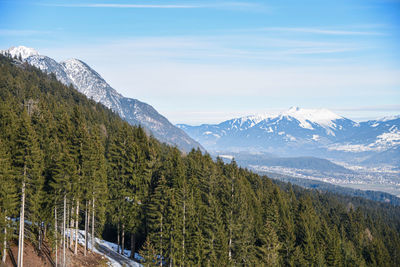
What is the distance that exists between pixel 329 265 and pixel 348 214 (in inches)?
1729

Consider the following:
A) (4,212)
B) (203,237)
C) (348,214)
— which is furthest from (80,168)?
(348,214)

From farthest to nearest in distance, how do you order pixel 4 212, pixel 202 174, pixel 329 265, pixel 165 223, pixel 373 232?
pixel 373 232 → pixel 329 265 → pixel 202 174 → pixel 165 223 → pixel 4 212

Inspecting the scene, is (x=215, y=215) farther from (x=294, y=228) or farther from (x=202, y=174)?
(x=294, y=228)

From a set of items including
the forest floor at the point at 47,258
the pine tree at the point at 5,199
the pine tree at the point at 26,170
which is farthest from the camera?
the forest floor at the point at 47,258

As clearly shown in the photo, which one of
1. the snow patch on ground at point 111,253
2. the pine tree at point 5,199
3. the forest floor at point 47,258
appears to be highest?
the pine tree at point 5,199

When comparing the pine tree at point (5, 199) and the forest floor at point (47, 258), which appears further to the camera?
the forest floor at point (47, 258)

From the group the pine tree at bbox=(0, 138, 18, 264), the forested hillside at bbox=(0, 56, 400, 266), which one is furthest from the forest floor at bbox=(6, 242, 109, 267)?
the pine tree at bbox=(0, 138, 18, 264)

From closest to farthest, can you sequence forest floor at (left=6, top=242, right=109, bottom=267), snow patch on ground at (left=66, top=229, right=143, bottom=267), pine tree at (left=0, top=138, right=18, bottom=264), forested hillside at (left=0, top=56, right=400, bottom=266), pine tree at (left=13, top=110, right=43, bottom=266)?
pine tree at (left=0, top=138, right=18, bottom=264)
pine tree at (left=13, top=110, right=43, bottom=266)
forested hillside at (left=0, top=56, right=400, bottom=266)
forest floor at (left=6, top=242, right=109, bottom=267)
snow patch on ground at (left=66, top=229, right=143, bottom=267)

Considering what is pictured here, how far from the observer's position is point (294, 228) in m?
59.8

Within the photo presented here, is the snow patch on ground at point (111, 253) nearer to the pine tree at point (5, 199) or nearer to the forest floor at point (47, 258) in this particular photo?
the forest floor at point (47, 258)

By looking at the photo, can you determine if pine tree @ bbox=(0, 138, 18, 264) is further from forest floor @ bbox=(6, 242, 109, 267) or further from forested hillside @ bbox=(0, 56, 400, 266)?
forest floor @ bbox=(6, 242, 109, 267)

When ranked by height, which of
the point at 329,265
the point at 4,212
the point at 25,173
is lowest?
the point at 329,265

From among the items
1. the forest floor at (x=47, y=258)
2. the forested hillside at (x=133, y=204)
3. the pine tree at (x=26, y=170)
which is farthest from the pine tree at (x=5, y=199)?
the forest floor at (x=47, y=258)

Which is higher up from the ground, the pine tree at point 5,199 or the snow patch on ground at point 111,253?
the pine tree at point 5,199
